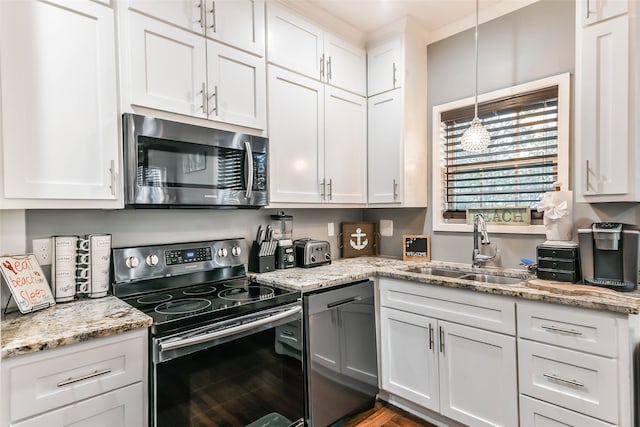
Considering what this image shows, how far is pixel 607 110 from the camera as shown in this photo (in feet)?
5.65

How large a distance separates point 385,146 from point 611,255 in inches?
60.1

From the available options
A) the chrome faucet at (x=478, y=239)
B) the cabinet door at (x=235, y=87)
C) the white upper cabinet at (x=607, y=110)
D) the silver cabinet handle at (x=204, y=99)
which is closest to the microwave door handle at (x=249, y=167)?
the cabinet door at (x=235, y=87)

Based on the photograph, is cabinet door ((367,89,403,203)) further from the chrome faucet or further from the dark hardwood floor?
the dark hardwood floor

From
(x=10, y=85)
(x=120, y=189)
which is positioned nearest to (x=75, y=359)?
(x=120, y=189)

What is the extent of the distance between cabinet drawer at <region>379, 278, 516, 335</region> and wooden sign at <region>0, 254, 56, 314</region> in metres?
1.78

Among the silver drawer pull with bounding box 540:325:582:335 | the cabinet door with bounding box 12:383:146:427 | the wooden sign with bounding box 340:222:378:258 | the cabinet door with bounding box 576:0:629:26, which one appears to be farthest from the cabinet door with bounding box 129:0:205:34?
the silver drawer pull with bounding box 540:325:582:335

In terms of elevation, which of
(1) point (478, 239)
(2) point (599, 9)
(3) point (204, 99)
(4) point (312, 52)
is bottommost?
(1) point (478, 239)

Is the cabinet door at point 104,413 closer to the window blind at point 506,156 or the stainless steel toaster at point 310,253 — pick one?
the stainless steel toaster at point 310,253

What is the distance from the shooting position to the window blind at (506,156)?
7.31 ft

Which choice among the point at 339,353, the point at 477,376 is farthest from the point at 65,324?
the point at 477,376

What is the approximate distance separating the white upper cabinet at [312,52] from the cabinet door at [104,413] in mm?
1877

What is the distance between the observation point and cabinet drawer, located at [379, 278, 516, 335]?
1788mm

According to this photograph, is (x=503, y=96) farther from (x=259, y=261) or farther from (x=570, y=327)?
(x=259, y=261)

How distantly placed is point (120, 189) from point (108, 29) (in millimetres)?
706
